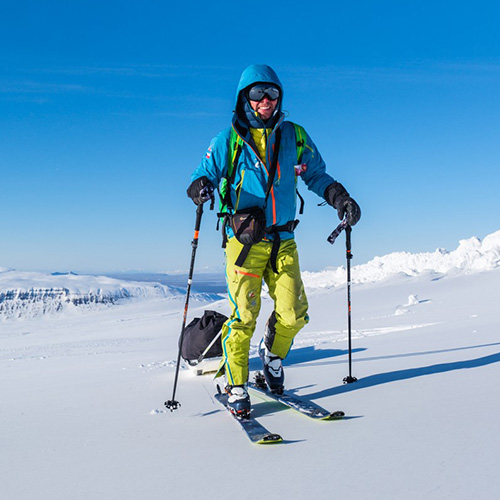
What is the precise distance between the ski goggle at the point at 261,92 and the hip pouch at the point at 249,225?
97 centimetres

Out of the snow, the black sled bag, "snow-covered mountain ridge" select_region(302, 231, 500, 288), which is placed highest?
"snow-covered mountain ridge" select_region(302, 231, 500, 288)

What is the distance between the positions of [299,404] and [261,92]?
8.34 feet

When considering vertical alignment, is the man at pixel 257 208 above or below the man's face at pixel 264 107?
below

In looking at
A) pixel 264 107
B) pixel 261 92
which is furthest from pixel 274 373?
pixel 261 92

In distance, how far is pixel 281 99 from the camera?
404 cm

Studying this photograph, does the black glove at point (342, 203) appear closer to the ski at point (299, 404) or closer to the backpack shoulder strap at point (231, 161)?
the backpack shoulder strap at point (231, 161)

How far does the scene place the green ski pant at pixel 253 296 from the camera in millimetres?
3781

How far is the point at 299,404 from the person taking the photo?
3412 mm

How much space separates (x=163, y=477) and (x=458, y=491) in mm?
1321

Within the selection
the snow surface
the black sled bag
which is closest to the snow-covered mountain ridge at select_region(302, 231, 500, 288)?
the snow surface

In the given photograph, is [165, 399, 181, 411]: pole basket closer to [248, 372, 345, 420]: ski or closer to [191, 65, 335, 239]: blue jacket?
[248, 372, 345, 420]: ski

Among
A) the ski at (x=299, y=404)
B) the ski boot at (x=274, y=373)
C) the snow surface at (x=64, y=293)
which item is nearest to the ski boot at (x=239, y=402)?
the ski at (x=299, y=404)

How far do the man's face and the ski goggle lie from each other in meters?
0.02

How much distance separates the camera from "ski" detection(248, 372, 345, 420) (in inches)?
120
